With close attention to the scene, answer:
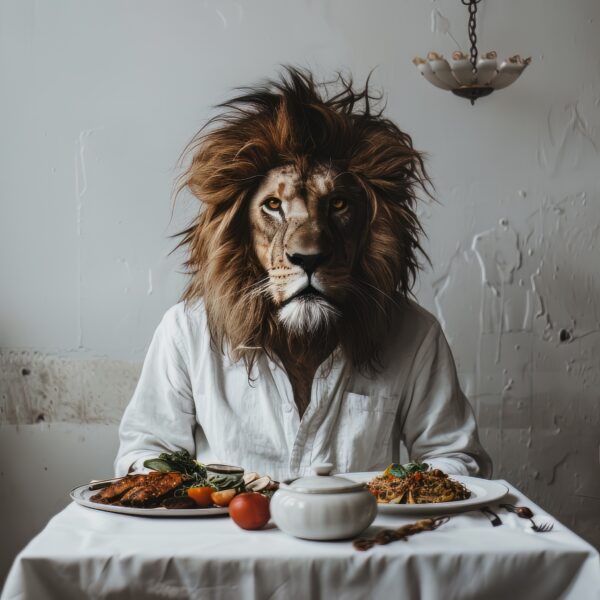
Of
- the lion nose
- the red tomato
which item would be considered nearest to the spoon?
the red tomato

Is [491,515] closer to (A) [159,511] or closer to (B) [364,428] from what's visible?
(A) [159,511]

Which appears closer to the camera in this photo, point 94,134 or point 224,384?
point 224,384

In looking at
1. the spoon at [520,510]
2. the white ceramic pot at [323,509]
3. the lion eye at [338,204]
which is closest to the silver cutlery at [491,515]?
the spoon at [520,510]

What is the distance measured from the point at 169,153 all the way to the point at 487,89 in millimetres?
1069

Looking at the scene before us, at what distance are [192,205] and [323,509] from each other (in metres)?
1.62

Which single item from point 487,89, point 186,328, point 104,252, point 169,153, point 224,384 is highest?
point 487,89

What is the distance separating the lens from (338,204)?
7.85 feet

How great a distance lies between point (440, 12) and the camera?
9.22 ft

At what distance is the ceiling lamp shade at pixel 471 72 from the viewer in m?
2.61

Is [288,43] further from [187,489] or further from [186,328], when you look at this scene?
[187,489]

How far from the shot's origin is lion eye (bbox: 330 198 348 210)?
239 cm

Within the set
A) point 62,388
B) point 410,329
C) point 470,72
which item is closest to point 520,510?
point 410,329

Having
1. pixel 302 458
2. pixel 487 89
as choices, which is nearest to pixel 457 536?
pixel 302 458

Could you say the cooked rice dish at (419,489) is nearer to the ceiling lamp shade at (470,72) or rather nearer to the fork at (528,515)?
the fork at (528,515)
